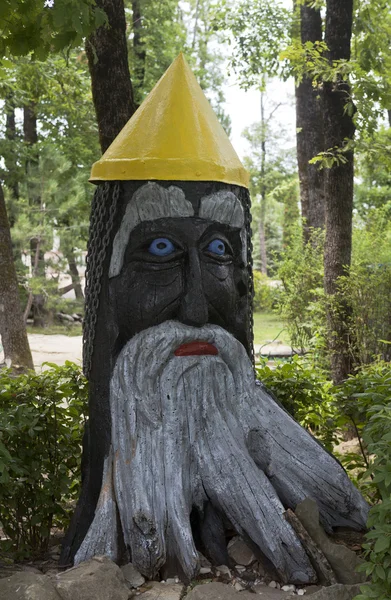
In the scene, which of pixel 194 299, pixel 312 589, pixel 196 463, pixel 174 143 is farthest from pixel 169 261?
pixel 312 589

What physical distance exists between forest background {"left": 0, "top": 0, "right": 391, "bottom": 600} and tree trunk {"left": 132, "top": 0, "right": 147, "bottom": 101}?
0.11ft

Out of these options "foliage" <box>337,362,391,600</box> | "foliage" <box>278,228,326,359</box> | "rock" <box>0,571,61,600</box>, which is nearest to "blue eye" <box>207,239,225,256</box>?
"foliage" <box>337,362,391,600</box>

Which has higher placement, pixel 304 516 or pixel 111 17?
pixel 111 17

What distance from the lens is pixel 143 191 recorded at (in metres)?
3.22

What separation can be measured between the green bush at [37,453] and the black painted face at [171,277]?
765mm

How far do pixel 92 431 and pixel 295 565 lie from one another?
1159mm

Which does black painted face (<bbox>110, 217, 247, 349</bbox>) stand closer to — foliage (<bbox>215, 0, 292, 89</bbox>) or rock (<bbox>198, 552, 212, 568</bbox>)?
rock (<bbox>198, 552, 212, 568</bbox>)

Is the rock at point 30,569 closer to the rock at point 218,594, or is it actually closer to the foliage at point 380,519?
the rock at point 218,594

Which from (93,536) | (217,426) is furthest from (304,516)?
(93,536)

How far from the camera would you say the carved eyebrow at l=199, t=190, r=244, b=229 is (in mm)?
3236

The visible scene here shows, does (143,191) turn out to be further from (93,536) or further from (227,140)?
(93,536)

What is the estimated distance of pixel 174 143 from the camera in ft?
10.5

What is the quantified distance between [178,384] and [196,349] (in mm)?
185

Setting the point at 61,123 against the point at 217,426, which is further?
the point at 61,123
